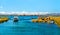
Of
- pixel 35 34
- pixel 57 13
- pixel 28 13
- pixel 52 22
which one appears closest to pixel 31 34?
pixel 35 34

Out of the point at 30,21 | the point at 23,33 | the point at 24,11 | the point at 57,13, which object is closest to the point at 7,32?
the point at 23,33

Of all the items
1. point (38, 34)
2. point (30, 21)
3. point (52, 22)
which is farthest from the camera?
point (30, 21)

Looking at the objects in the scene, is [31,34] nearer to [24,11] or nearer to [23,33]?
[23,33]

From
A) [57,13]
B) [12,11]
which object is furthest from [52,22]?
[12,11]

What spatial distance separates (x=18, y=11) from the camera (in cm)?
521

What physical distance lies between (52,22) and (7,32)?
2.51 meters

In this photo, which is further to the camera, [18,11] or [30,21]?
[30,21]

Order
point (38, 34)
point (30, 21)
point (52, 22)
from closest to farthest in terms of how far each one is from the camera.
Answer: point (38, 34) → point (52, 22) → point (30, 21)

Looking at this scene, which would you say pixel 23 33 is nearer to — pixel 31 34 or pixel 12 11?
pixel 31 34

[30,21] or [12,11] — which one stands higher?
[12,11]

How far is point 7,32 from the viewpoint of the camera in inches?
206

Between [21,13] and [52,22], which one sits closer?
[21,13]

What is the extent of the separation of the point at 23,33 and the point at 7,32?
0.52 metres

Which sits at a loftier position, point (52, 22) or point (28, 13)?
point (28, 13)
